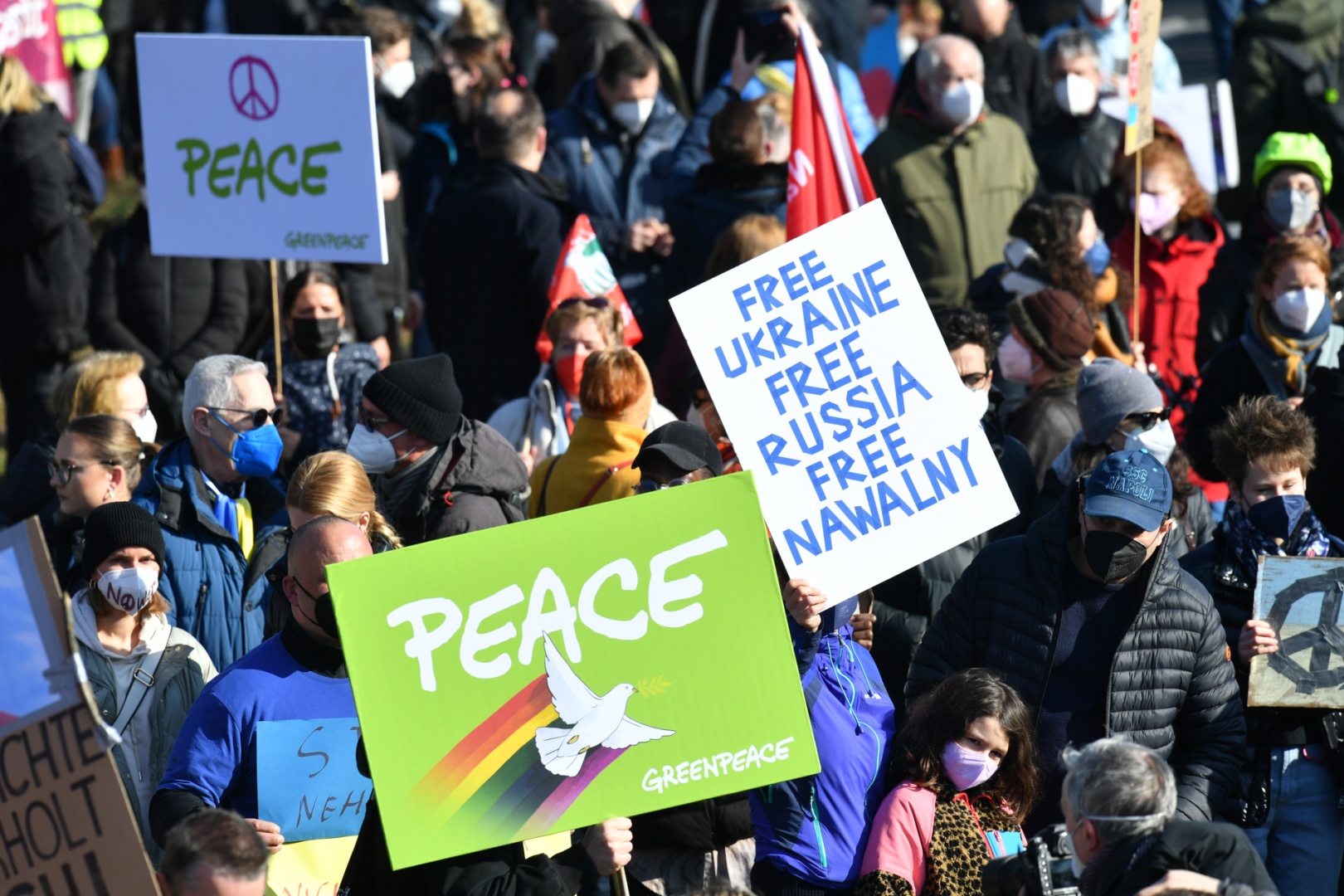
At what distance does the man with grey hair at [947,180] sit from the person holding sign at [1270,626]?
3084mm

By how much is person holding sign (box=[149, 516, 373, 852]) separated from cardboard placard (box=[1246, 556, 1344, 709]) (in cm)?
269

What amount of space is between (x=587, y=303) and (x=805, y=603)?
2835mm

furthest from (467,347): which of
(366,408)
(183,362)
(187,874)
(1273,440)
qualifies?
(187,874)

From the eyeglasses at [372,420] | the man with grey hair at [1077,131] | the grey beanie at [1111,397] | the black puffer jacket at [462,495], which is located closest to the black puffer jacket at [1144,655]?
the grey beanie at [1111,397]

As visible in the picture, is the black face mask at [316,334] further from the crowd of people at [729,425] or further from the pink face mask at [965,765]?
the pink face mask at [965,765]

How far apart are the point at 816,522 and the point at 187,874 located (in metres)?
2.05

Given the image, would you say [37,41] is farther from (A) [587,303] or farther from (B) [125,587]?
(B) [125,587]

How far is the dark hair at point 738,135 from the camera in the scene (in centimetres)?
854

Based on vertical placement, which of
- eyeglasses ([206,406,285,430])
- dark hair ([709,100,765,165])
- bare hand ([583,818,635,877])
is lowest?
bare hand ([583,818,635,877])

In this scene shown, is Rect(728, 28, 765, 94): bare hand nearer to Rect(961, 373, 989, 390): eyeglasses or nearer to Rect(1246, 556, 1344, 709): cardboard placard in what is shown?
Rect(961, 373, 989, 390): eyeglasses

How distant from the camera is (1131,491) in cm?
518

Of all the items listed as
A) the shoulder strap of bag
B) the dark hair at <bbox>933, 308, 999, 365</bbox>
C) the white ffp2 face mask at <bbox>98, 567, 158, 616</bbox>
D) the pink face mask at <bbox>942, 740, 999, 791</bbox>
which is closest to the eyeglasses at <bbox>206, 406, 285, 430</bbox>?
the white ffp2 face mask at <bbox>98, 567, 158, 616</bbox>

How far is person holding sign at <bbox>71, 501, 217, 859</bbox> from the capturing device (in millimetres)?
5379

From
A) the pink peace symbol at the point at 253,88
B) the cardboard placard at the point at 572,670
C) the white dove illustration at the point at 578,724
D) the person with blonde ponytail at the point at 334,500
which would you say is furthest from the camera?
the pink peace symbol at the point at 253,88
